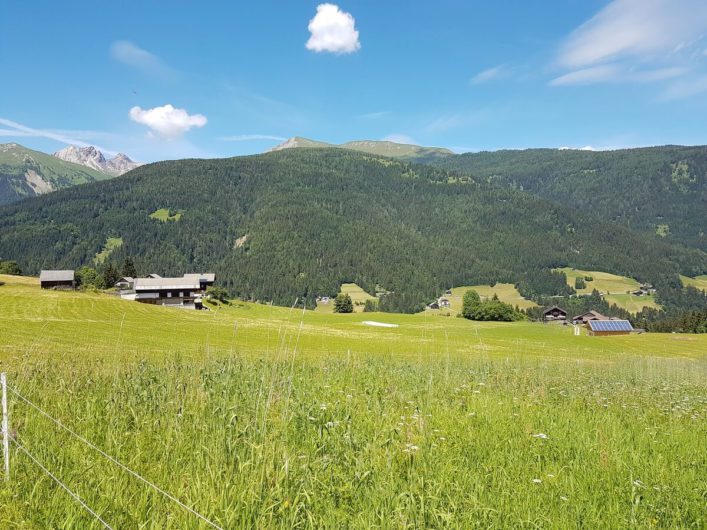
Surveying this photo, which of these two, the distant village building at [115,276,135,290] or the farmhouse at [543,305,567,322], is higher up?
the distant village building at [115,276,135,290]

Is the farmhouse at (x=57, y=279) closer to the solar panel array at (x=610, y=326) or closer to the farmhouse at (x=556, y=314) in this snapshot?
the solar panel array at (x=610, y=326)

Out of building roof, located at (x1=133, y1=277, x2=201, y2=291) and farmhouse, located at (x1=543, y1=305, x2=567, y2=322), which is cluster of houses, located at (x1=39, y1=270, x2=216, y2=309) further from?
farmhouse, located at (x1=543, y1=305, x2=567, y2=322)

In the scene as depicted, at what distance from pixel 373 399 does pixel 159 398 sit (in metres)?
3.51

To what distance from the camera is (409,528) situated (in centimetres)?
392

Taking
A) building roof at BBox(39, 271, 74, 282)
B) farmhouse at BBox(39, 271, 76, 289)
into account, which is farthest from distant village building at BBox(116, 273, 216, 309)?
building roof at BBox(39, 271, 74, 282)

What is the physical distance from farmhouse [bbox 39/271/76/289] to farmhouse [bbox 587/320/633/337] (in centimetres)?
10979

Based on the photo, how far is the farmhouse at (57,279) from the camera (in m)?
97.9

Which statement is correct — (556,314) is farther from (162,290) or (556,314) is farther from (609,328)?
(162,290)

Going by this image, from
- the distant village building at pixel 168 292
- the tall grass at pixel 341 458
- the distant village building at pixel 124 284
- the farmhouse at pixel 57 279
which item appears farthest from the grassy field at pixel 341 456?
the distant village building at pixel 124 284

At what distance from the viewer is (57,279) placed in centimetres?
10156

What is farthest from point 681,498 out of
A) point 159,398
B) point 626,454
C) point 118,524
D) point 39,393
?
point 39,393

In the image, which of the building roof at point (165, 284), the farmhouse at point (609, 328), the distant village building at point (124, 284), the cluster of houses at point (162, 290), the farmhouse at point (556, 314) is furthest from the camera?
the farmhouse at point (556, 314)

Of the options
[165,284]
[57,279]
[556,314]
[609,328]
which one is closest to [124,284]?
[57,279]

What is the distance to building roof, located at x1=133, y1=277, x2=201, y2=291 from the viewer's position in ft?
339
